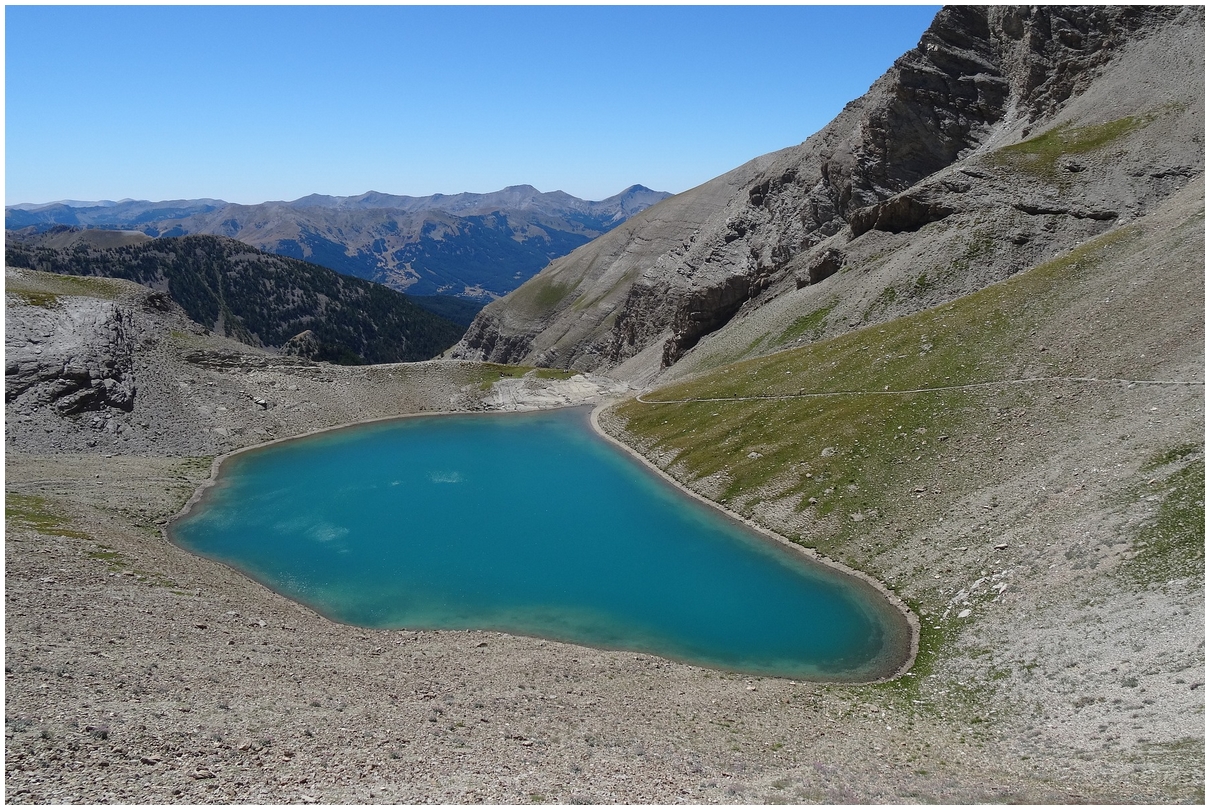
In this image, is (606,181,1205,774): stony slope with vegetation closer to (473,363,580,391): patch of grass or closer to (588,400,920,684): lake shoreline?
(588,400,920,684): lake shoreline

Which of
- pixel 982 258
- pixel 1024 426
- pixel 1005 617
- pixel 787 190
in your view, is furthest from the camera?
pixel 787 190

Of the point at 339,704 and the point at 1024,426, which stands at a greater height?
the point at 1024,426

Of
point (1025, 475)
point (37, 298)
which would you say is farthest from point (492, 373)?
point (1025, 475)

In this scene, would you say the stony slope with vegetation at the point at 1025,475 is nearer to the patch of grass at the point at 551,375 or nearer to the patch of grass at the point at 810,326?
the patch of grass at the point at 810,326

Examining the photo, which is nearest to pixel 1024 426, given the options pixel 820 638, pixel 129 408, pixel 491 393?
pixel 820 638

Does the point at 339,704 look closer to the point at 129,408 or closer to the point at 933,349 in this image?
the point at 933,349

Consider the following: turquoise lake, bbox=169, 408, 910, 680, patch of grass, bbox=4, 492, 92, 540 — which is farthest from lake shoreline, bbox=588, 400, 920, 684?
patch of grass, bbox=4, 492, 92, 540
